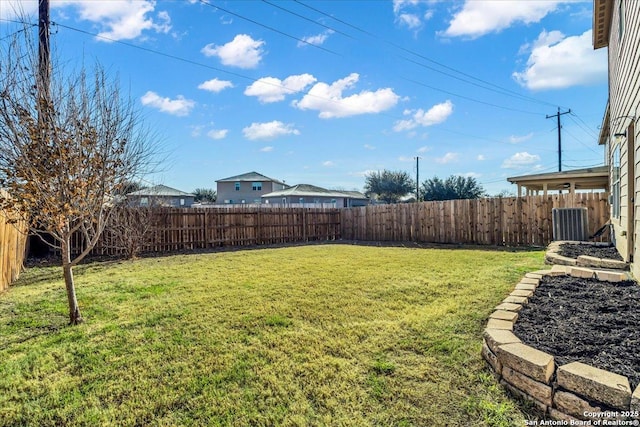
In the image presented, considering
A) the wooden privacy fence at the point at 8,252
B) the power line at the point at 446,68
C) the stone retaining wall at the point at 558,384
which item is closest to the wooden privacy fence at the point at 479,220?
the power line at the point at 446,68

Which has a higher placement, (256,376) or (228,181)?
(228,181)

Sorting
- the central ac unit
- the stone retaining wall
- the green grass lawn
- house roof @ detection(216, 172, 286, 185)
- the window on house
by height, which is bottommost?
the green grass lawn

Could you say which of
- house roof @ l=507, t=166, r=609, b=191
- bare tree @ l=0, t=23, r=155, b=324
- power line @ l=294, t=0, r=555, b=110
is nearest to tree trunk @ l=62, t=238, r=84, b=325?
bare tree @ l=0, t=23, r=155, b=324

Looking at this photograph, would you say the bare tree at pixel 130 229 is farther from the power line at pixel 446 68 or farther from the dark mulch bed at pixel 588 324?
the dark mulch bed at pixel 588 324

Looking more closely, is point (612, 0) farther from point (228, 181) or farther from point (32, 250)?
point (228, 181)

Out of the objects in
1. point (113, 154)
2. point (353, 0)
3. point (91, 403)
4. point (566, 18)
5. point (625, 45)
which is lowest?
point (91, 403)

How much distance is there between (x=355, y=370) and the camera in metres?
2.40

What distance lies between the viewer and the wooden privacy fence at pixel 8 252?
5098 mm

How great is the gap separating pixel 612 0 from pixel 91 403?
9.31 metres

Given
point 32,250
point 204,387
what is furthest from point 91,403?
point 32,250

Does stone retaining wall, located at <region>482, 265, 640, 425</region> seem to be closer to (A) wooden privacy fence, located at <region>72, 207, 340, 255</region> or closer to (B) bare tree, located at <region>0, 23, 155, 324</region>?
(B) bare tree, located at <region>0, 23, 155, 324</region>

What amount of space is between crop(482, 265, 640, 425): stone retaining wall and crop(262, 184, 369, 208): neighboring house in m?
25.7

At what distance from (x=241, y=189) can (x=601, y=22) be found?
94.1 feet

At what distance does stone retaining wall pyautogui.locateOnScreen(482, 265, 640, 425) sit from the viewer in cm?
159
